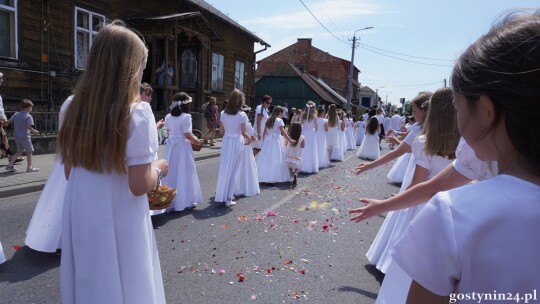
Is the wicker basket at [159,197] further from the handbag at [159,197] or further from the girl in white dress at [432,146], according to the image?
the girl in white dress at [432,146]

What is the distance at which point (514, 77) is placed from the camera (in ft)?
3.35

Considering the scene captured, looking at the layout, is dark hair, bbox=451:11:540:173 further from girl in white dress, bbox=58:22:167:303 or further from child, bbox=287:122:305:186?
child, bbox=287:122:305:186

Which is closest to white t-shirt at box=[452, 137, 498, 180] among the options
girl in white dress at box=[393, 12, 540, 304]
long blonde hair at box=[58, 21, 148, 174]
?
girl in white dress at box=[393, 12, 540, 304]

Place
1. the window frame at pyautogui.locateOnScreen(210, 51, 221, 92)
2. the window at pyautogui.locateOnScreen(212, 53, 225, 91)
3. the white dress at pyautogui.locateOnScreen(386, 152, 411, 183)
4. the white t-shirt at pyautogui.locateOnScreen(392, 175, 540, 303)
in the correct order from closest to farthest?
1. the white t-shirt at pyautogui.locateOnScreen(392, 175, 540, 303)
2. the white dress at pyautogui.locateOnScreen(386, 152, 411, 183)
3. the window frame at pyautogui.locateOnScreen(210, 51, 221, 92)
4. the window at pyautogui.locateOnScreen(212, 53, 225, 91)

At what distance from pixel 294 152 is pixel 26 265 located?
6.66m

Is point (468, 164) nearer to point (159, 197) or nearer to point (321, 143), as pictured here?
point (159, 197)

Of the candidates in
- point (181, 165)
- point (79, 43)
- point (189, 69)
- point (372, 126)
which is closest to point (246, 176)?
point (181, 165)

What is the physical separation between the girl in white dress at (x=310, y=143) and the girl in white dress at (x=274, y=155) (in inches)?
78.4

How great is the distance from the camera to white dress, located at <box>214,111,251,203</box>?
23.8 feet

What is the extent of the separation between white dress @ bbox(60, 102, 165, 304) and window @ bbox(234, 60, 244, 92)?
23880 millimetres

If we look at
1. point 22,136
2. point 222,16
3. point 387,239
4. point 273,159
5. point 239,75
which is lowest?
point 387,239

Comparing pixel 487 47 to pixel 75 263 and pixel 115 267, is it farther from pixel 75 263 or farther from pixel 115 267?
pixel 75 263

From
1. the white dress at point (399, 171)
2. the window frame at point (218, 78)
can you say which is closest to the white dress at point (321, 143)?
the white dress at point (399, 171)

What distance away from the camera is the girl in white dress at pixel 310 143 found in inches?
471
